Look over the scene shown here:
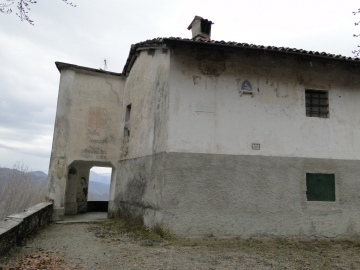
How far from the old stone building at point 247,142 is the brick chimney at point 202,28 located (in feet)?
8.76

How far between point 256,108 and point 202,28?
4589 mm

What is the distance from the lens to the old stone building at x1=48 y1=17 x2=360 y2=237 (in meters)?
7.53

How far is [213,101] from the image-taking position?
26.3 feet

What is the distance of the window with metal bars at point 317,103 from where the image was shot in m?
8.57


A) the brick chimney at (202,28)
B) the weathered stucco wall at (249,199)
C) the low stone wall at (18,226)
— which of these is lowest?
the low stone wall at (18,226)

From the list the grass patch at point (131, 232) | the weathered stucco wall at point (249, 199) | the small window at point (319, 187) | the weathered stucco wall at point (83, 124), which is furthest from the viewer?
the weathered stucco wall at point (83, 124)

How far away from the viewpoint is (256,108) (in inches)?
322

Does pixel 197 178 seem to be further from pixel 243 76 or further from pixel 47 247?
pixel 47 247

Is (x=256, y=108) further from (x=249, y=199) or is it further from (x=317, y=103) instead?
(x=249, y=199)

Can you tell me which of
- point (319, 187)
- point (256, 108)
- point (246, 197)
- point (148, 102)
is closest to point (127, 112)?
point (148, 102)

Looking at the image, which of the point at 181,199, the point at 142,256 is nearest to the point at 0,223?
the point at 142,256

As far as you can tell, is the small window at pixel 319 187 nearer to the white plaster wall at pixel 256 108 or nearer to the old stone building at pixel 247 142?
the old stone building at pixel 247 142

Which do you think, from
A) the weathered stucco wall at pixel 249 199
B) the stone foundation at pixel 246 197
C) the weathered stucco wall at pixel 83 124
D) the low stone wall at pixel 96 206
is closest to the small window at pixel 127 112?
the weathered stucco wall at pixel 83 124

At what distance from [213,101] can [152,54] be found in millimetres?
2690
